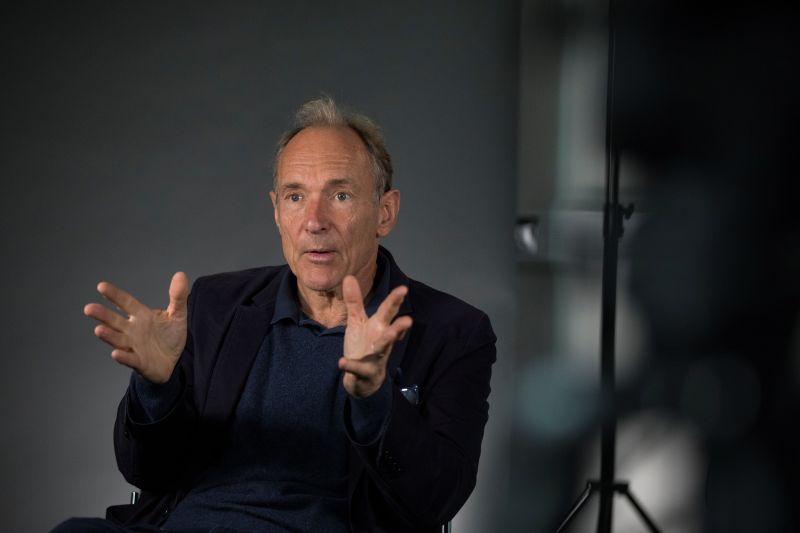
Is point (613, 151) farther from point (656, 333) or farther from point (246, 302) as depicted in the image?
point (246, 302)

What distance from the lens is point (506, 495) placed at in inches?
130

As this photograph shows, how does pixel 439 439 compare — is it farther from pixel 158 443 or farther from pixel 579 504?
pixel 579 504

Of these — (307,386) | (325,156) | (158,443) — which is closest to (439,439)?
(307,386)

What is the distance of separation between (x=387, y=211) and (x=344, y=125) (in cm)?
23

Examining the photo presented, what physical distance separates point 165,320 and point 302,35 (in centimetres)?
180

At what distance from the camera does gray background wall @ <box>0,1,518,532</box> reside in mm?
3404

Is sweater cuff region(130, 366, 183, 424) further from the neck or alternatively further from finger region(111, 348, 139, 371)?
the neck

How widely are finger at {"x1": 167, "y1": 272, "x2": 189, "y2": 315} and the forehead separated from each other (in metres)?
0.51

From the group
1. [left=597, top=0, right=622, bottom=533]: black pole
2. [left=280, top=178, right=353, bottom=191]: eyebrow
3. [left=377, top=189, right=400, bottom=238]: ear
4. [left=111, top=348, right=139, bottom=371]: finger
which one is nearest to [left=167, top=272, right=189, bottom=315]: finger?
[left=111, top=348, right=139, bottom=371]: finger

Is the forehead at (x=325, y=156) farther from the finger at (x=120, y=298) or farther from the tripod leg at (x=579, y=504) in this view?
the tripod leg at (x=579, y=504)

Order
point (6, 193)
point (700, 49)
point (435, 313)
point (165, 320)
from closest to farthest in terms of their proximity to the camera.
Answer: point (165, 320) → point (435, 313) → point (700, 49) → point (6, 193)

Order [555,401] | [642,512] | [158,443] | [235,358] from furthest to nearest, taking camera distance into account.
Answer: [555,401], [642,512], [235,358], [158,443]

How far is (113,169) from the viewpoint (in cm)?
343

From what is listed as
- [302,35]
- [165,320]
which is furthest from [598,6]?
[165,320]
